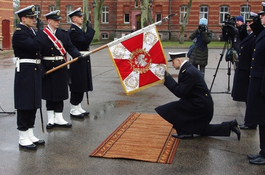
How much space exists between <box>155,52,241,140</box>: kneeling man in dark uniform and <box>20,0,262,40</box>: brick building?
33.9 meters

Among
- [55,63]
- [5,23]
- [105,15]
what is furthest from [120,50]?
[105,15]

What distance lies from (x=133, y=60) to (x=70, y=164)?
2.16 m

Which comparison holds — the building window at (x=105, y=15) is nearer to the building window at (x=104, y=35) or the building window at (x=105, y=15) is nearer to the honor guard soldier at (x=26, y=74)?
the building window at (x=104, y=35)

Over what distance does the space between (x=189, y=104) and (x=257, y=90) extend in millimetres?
1149

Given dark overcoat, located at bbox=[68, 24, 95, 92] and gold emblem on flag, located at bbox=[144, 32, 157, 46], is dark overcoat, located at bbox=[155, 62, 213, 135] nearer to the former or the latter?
gold emblem on flag, located at bbox=[144, 32, 157, 46]

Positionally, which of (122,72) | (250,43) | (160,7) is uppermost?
(160,7)

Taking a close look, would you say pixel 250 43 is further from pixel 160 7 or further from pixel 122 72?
pixel 160 7

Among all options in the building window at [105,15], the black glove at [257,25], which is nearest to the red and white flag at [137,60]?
the black glove at [257,25]

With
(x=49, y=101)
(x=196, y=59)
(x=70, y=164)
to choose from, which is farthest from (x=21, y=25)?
(x=196, y=59)

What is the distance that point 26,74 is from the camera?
5133mm

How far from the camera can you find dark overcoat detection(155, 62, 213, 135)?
→ 5.38 m

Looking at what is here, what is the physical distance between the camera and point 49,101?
20.8 ft

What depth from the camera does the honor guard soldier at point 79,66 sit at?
673 centimetres

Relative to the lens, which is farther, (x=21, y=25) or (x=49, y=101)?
(x=49, y=101)
